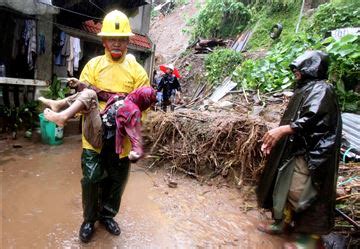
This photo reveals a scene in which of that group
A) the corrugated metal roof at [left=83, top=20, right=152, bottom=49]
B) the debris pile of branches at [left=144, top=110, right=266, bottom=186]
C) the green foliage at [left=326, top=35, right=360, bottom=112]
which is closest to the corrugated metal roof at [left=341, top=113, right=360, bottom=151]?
the green foliage at [left=326, top=35, right=360, bottom=112]

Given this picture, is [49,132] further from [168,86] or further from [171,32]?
[171,32]

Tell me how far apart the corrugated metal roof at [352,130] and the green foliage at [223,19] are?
1266 centimetres

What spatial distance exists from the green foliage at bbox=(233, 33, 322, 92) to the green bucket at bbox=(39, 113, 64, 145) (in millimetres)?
5130

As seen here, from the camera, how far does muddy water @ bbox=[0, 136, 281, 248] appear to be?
3.10 metres

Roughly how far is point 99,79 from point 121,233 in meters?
1.65

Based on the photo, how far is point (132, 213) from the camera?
3.77m

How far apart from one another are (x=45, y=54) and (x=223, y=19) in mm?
12256

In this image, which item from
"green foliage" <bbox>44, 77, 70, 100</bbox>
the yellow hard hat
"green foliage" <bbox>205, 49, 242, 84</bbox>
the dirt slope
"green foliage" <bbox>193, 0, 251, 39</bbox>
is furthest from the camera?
the dirt slope

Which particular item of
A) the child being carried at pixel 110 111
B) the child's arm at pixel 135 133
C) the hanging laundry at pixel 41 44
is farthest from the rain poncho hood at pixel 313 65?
the hanging laundry at pixel 41 44

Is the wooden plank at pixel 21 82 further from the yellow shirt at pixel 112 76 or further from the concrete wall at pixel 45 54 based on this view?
the yellow shirt at pixel 112 76

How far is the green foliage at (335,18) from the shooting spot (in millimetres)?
9227

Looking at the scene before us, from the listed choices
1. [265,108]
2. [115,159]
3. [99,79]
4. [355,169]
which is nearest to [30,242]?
[115,159]

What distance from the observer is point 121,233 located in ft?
10.6

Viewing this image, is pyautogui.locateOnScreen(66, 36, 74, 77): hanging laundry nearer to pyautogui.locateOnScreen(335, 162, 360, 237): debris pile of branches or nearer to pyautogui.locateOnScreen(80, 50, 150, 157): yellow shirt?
pyautogui.locateOnScreen(80, 50, 150, 157): yellow shirt
